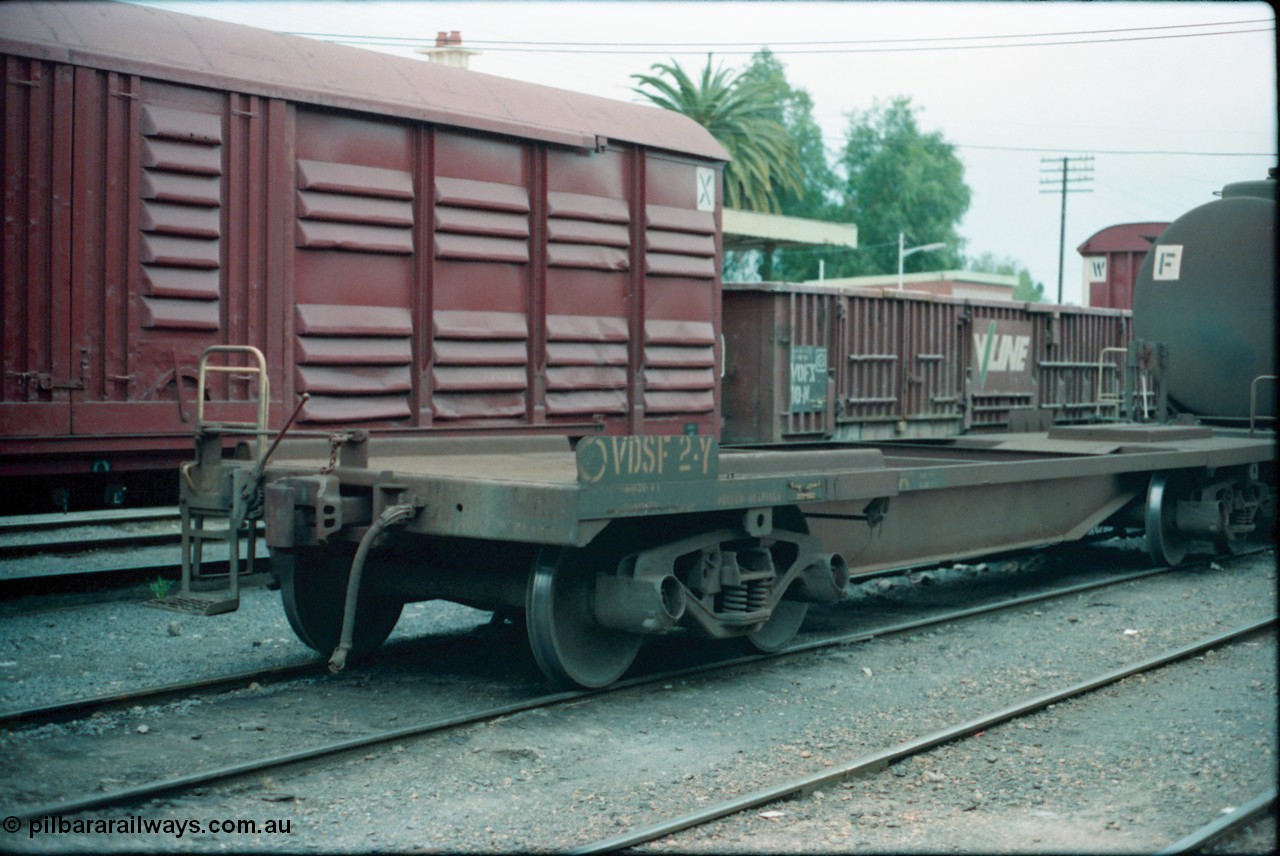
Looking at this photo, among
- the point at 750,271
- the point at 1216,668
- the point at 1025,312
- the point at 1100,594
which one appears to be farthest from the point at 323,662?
the point at 750,271

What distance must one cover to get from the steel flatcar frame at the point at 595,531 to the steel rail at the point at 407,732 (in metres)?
0.13

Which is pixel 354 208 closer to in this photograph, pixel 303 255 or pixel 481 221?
pixel 303 255

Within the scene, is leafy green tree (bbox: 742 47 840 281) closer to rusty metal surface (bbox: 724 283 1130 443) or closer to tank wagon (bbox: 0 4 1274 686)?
rusty metal surface (bbox: 724 283 1130 443)

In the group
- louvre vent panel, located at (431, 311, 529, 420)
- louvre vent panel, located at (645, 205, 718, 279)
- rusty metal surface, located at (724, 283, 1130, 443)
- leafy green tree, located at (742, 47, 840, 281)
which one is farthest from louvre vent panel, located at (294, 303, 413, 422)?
leafy green tree, located at (742, 47, 840, 281)

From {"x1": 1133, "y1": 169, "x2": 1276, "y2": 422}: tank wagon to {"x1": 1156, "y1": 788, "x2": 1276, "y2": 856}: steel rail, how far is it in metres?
7.66

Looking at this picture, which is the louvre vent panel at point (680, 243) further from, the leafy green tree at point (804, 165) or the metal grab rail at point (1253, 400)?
the leafy green tree at point (804, 165)

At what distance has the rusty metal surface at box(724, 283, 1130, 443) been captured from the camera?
14.4m

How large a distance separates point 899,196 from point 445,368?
2766 inches

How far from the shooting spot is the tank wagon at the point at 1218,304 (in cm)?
1155

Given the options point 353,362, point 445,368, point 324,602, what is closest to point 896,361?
point 445,368

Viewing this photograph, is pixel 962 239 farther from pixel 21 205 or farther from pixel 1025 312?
pixel 21 205

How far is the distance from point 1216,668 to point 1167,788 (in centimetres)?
247

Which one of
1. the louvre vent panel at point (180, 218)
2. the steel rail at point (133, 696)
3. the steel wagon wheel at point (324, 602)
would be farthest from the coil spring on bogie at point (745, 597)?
the louvre vent panel at point (180, 218)

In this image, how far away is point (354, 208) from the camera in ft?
28.0
